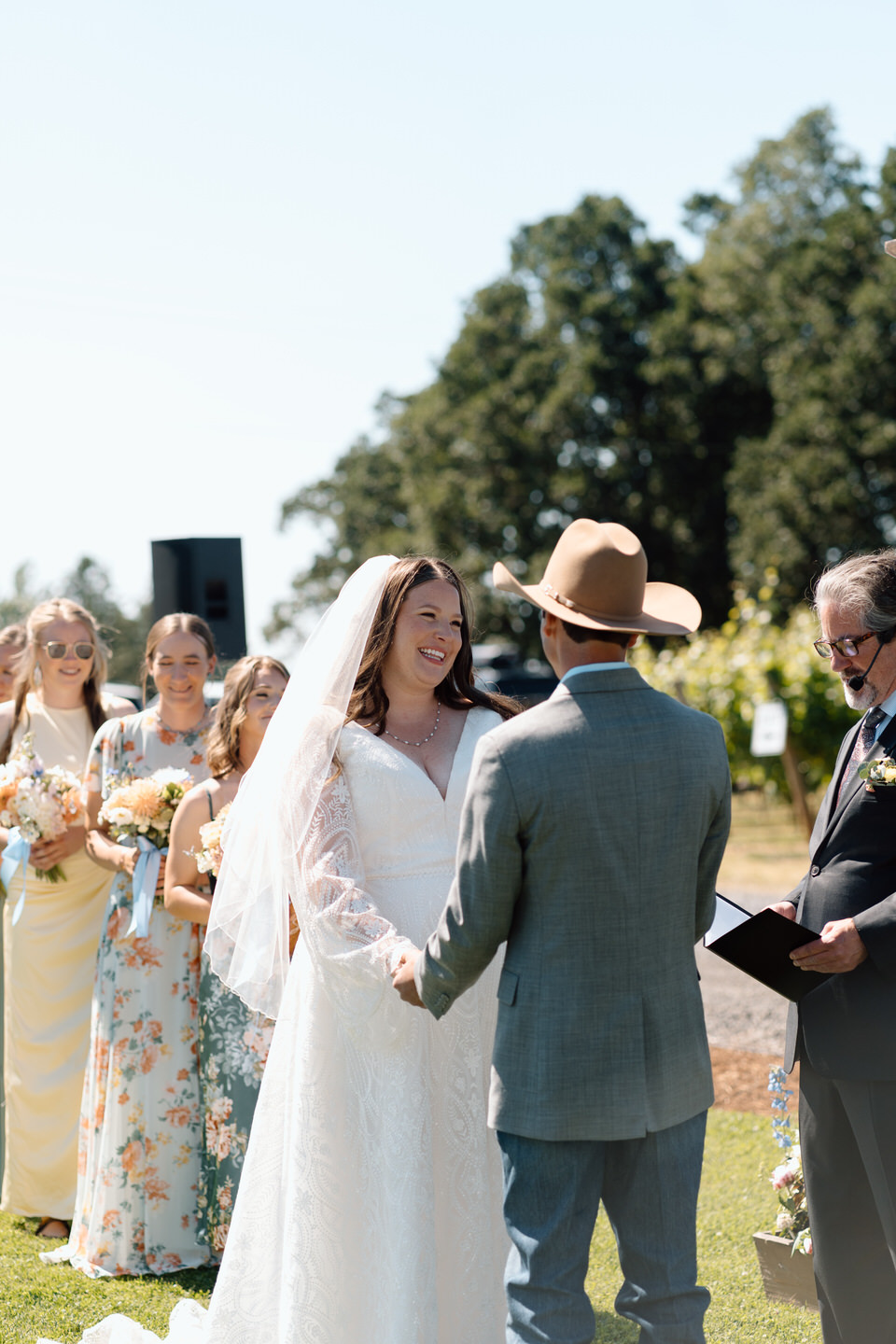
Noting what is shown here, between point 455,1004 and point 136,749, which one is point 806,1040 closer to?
point 455,1004

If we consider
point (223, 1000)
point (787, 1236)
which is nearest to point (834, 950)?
point (787, 1236)

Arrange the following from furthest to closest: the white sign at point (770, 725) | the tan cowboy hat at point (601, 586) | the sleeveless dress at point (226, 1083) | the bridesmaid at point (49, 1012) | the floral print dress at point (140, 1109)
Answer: the white sign at point (770, 725) < the bridesmaid at point (49, 1012) < the floral print dress at point (140, 1109) < the sleeveless dress at point (226, 1083) < the tan cowboy hat at point (601, 586)

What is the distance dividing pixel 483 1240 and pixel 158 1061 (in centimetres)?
192

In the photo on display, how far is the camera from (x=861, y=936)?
9.80 feet

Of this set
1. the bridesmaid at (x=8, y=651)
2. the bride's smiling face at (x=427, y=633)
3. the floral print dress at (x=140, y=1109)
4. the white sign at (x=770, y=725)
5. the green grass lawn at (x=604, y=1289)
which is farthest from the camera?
the white sign at (x=770, y=725)

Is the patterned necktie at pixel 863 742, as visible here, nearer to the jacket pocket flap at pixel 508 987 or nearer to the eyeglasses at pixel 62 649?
the jacket pocket flap at pixel 508 987

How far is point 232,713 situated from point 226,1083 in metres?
1.29

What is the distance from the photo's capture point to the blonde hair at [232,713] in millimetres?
4469

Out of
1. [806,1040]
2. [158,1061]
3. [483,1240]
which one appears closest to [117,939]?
[158,1061]

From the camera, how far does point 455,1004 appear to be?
129 inches

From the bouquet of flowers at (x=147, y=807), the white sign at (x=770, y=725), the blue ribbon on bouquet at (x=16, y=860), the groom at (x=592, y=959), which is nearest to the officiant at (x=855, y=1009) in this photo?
the groom at (x=592, y=959)

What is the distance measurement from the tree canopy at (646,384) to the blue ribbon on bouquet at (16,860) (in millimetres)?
22515

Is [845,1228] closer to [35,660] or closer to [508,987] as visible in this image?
[508,987]

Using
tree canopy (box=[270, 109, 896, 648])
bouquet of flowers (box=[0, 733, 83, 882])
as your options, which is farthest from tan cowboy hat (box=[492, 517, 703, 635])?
tree canopy (box=[270, 109, 896, 648])
